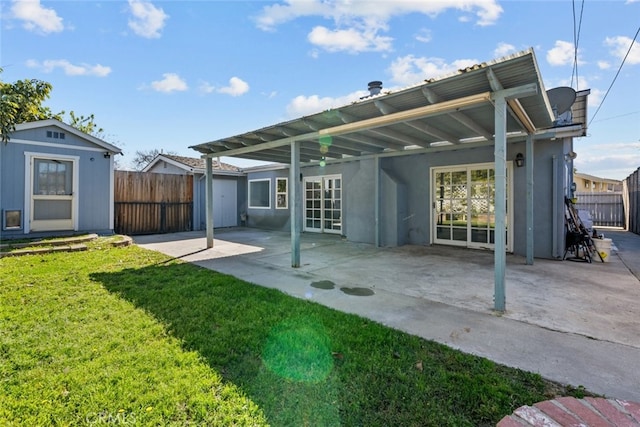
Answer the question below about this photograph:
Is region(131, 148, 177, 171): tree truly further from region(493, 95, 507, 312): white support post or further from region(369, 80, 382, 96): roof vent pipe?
region(493, 95, 507, 312): white support post

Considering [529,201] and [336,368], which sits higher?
[529,201]

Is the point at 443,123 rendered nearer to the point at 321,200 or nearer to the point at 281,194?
the point at 321,200

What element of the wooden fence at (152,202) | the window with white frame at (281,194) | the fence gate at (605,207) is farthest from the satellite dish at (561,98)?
the wooden fence at (152,202)

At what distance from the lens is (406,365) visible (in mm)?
2465

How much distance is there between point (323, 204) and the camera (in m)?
11.7

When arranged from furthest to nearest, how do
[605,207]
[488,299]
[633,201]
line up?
[605,207], [633,201], [488,299]

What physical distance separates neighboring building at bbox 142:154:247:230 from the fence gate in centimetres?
1627

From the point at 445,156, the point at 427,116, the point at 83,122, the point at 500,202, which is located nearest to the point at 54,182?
the point at 427,116

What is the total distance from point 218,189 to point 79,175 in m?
5.46

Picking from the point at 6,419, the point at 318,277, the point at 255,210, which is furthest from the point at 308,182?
the point at 6,419

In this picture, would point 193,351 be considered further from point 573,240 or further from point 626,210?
point 626,210

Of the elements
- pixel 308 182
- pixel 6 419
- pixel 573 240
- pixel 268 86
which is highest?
pixel 268 86

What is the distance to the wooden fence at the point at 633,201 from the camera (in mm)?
11616

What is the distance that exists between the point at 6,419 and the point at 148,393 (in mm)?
763
